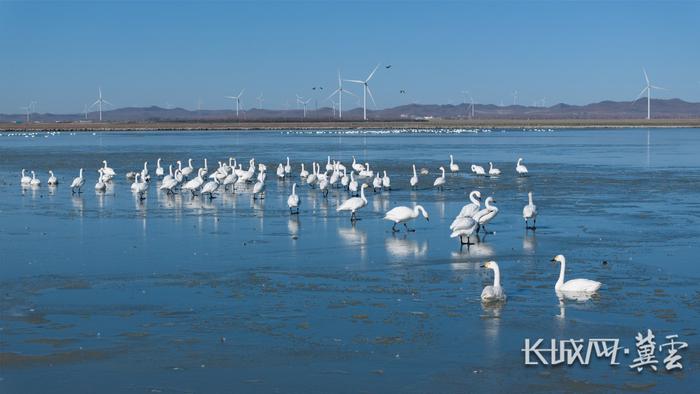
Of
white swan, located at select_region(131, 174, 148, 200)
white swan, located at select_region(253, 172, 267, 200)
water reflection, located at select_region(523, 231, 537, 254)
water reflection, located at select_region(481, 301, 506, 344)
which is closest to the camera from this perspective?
water reflection, located at select_region(481, 301, 506, 344)

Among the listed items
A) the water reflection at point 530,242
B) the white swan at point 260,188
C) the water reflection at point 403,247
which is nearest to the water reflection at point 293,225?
the water reflection at point 403,247

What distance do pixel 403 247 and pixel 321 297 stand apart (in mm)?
4262

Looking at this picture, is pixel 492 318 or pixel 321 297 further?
pixel 321 297

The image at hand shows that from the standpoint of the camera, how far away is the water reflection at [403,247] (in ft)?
50.6

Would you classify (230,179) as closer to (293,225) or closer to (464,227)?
(293,225)

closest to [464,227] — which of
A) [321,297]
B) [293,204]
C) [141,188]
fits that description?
[321,297]

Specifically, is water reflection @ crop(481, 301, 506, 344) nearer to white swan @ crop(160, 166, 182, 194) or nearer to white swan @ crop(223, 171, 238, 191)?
white swan @ crop(160, 166, 182, 194)

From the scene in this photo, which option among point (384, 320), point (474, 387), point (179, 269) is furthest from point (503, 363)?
point (179, 269)

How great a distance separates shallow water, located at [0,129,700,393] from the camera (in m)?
9.12

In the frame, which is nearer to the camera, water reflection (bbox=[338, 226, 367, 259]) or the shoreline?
water reflection (bbox=[338, 226, 367, 259])

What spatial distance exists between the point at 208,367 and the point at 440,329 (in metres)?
2.56

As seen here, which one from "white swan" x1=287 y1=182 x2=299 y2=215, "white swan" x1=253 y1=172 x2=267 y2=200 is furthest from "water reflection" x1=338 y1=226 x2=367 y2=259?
"white swan" x1=253 y1=172 x2=267 y2=200

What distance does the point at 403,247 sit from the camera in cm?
1620

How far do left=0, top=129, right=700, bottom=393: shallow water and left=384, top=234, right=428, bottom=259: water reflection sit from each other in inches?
2.5
